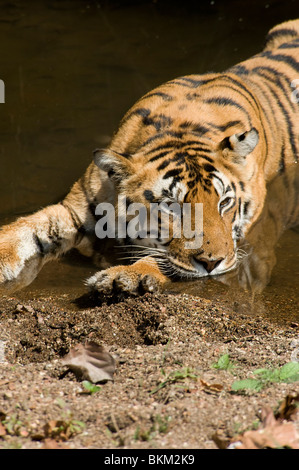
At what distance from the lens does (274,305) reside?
12.1 feet

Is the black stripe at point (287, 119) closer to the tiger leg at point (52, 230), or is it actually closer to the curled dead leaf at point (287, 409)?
the tiger leg at point (52, 230)

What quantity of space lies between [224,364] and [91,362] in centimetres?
54

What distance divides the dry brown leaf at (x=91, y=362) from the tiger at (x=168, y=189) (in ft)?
2.69

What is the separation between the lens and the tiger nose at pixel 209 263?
148 inches

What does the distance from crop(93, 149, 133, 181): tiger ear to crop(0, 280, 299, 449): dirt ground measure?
871 millimetres

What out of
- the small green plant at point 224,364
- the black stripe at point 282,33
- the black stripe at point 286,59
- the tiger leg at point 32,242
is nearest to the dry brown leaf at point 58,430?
the small green plant at point 224,364

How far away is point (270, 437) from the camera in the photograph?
7.11 feet

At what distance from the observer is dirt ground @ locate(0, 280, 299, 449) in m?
2.27

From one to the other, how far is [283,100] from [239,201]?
1776mm

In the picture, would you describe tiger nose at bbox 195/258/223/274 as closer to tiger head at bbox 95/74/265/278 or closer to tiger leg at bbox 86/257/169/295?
tiger head at bbox 95/74/265/278

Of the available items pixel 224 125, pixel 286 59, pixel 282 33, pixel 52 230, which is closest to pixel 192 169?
pixel 224 125

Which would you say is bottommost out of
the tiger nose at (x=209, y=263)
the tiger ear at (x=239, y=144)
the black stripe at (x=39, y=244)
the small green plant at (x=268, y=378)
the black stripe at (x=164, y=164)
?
the small green plant at (x=268, y=378)

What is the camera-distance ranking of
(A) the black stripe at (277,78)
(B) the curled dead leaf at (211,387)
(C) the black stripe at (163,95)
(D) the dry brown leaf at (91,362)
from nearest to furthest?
(B) the curled dead leaf at (211,387) < (D) the dry brown leaf at (91,362) < (C) the black stripe at (163,95) < (A) the black stripe at (277,78)

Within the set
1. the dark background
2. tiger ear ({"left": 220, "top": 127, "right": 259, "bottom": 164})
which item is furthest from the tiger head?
the dark background
